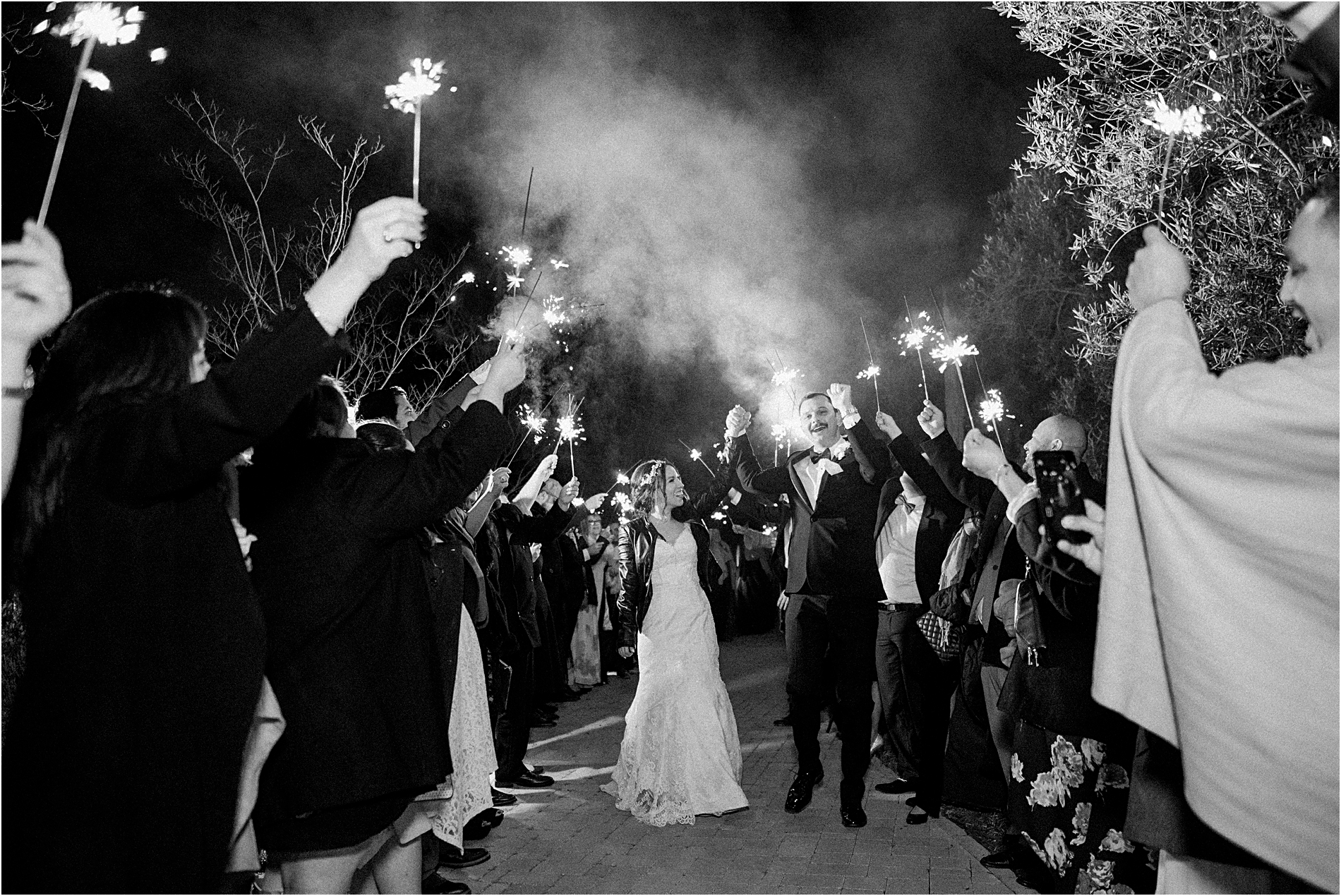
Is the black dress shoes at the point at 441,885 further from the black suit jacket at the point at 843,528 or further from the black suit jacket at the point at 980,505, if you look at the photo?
the black suit jacket at the point at 980,505

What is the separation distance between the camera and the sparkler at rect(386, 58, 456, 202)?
2.99m

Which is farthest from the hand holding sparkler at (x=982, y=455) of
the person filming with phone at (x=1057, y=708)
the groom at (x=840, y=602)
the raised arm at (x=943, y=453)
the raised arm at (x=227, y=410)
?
the raised arm at (x=227, y=410)

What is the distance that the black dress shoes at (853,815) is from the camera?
20.6ft

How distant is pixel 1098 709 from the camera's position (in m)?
4.30

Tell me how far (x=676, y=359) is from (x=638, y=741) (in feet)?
92.5

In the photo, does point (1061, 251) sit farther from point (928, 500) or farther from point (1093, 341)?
point (928, 500)

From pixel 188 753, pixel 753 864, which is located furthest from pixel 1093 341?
pixel 188 753

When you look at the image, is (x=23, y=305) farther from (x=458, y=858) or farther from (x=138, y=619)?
(x=458, y=858)

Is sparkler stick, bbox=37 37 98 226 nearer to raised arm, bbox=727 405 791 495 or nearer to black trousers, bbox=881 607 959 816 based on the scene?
raised arm, bbox=727 405 791 495

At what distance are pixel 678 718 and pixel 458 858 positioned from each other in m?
1.87

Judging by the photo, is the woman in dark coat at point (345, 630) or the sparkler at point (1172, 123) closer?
the sparkler at point (1172, 123)

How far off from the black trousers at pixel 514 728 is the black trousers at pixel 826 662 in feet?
7.28

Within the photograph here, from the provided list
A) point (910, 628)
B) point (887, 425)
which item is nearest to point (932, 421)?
point (887, 425)

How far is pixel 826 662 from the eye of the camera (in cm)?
697
